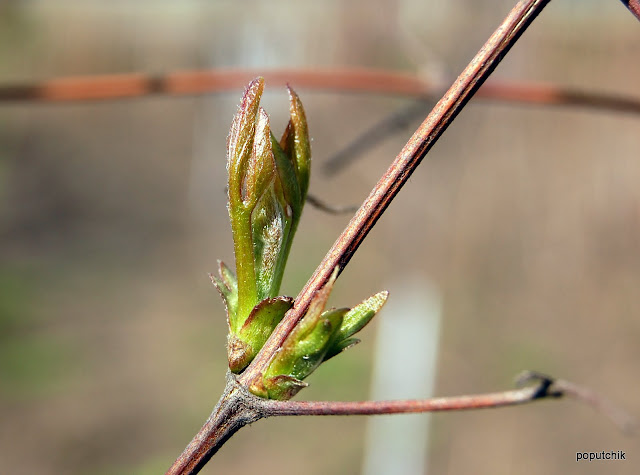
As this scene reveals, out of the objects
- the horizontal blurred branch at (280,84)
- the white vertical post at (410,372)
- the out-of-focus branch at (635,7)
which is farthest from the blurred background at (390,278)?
the out-of-focus branch at (635,7)

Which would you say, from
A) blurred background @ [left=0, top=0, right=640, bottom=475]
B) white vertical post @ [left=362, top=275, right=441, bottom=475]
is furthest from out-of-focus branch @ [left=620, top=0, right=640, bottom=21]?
white vertical post @ [left=362, top=275, right=441, bottom=475]

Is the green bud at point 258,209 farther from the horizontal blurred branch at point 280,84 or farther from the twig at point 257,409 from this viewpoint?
the horizontal blurred branch at point 280,84

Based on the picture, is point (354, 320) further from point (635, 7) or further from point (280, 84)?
point (280, 84)

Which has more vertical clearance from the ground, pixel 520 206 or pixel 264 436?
pixel 520 206

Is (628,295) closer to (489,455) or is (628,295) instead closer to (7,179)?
(489,455)

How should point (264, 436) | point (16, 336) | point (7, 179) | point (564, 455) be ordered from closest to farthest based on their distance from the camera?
point (564, 455), point (264, 436), point (16, 336), point (7, 179)

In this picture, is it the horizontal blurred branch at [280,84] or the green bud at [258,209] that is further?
the horizontal blurred branch at [280,84]

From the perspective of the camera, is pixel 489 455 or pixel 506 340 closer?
pixel 489 455

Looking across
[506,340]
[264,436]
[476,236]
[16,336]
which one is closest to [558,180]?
[476,236]
